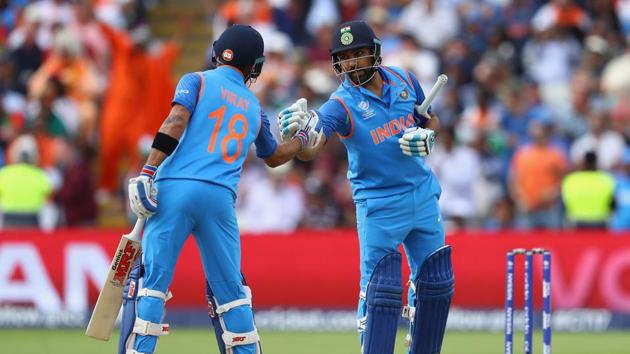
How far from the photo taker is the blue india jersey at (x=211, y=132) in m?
8.22

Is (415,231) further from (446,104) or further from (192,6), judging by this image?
(192,6)

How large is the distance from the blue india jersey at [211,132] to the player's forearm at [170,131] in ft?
0.25

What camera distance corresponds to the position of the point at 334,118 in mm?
8633

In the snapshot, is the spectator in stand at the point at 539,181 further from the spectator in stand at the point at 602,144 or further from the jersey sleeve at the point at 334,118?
the jersey sleeve at the point at 334,118

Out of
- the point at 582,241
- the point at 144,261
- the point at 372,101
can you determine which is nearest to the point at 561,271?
the point at 582,241

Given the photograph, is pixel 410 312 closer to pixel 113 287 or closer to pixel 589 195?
pixel 113 287

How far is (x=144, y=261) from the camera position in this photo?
27.1 ft

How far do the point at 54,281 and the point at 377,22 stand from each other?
595 centimetres

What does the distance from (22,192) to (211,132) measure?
25.0ft

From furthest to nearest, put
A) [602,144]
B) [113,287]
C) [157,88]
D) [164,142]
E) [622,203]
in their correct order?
[157,88]
[602,144]
[622,203]
[113,287]
[164,142]

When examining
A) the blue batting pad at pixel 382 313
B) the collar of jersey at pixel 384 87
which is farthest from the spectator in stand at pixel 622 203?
the blue batting pad at pixel 382 313

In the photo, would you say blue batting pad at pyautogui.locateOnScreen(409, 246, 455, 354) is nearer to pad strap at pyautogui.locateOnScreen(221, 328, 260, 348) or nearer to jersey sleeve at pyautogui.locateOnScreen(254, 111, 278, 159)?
pad strap at pyautogui.locateOnScreen(221, 328, 260, 348)

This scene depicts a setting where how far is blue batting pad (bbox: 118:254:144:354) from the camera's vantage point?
330 inches

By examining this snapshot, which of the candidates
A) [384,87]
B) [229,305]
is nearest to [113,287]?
[229,305]
